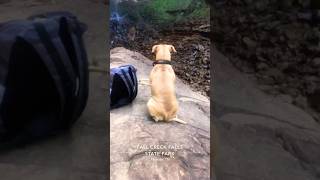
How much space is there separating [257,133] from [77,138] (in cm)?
48

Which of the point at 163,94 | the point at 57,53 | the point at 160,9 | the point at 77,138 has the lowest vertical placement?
the point at 77,138

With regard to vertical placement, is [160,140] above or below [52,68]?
below

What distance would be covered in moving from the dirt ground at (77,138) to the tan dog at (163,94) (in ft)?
0.41

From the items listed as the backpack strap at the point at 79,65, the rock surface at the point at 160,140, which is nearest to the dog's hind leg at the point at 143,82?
the rock surface at the point at 160,140

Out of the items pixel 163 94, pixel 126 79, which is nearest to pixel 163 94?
pixel 163 94

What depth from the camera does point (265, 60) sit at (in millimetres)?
1220

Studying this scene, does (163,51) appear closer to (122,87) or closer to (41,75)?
(122,87)

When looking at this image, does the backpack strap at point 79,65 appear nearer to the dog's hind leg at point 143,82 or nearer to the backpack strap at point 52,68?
the backpack strap at point 52,68

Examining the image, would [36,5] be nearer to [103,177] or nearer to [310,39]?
[103,177]

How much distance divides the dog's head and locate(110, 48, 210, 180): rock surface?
0.04 metres

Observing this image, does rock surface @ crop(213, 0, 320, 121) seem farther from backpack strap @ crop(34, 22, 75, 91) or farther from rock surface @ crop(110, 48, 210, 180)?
backpack strap @ crop(34, 22, 75, 91)

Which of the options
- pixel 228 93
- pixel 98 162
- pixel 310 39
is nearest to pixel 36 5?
pixel 98 162

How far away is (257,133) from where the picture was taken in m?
1.25

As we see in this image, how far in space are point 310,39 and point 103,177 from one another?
64 centimetres
